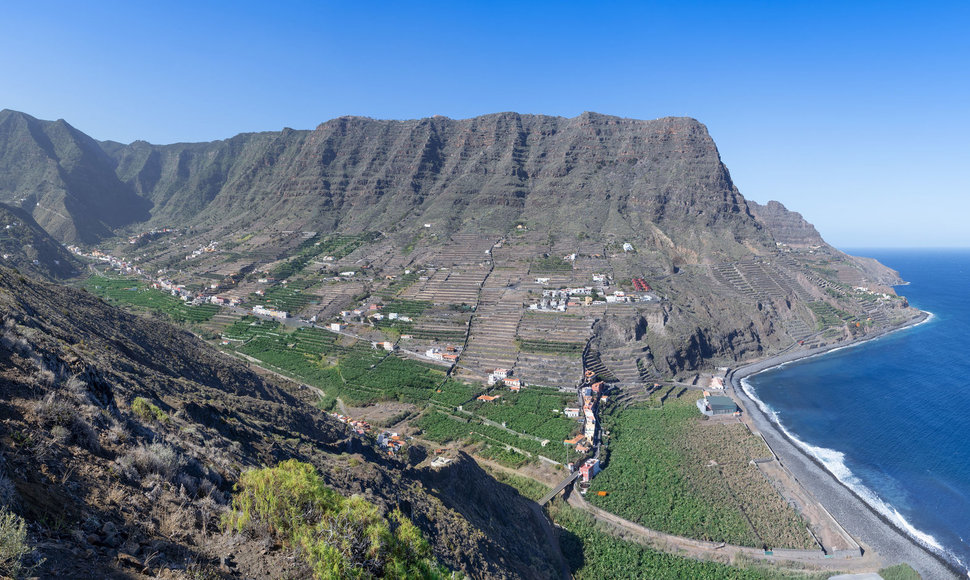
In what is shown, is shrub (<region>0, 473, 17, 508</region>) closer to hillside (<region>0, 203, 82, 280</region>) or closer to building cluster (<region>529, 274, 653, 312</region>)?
building cluster (<region>529, 274, 653, 312</region>)

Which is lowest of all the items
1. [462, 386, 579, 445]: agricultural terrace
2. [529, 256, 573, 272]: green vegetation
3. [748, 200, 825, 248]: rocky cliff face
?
[462, 386, 579, 445]: agricultural terrace

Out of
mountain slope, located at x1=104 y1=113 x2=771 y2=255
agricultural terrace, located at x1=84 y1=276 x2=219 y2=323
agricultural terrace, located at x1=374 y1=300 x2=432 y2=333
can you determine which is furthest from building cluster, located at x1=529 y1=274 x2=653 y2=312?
agricultural terrace, located at x1=84 y1=276 x2=219 y2=323

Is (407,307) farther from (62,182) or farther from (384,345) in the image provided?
(62,182)

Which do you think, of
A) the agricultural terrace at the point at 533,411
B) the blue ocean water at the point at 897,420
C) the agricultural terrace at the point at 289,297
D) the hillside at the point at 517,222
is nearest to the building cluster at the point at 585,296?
the hillside at the point at 517,222

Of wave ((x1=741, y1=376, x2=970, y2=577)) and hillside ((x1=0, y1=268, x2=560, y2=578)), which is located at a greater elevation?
hillside ((x1=0, y1=268, x2=560, y2=578))

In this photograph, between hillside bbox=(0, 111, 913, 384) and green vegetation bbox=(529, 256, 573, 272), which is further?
green vegetation bbox=(529, 256, 573, 272)

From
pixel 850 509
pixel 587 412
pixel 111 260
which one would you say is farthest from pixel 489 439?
pixel 111 260

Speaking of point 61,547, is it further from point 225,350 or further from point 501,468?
point 225,350
